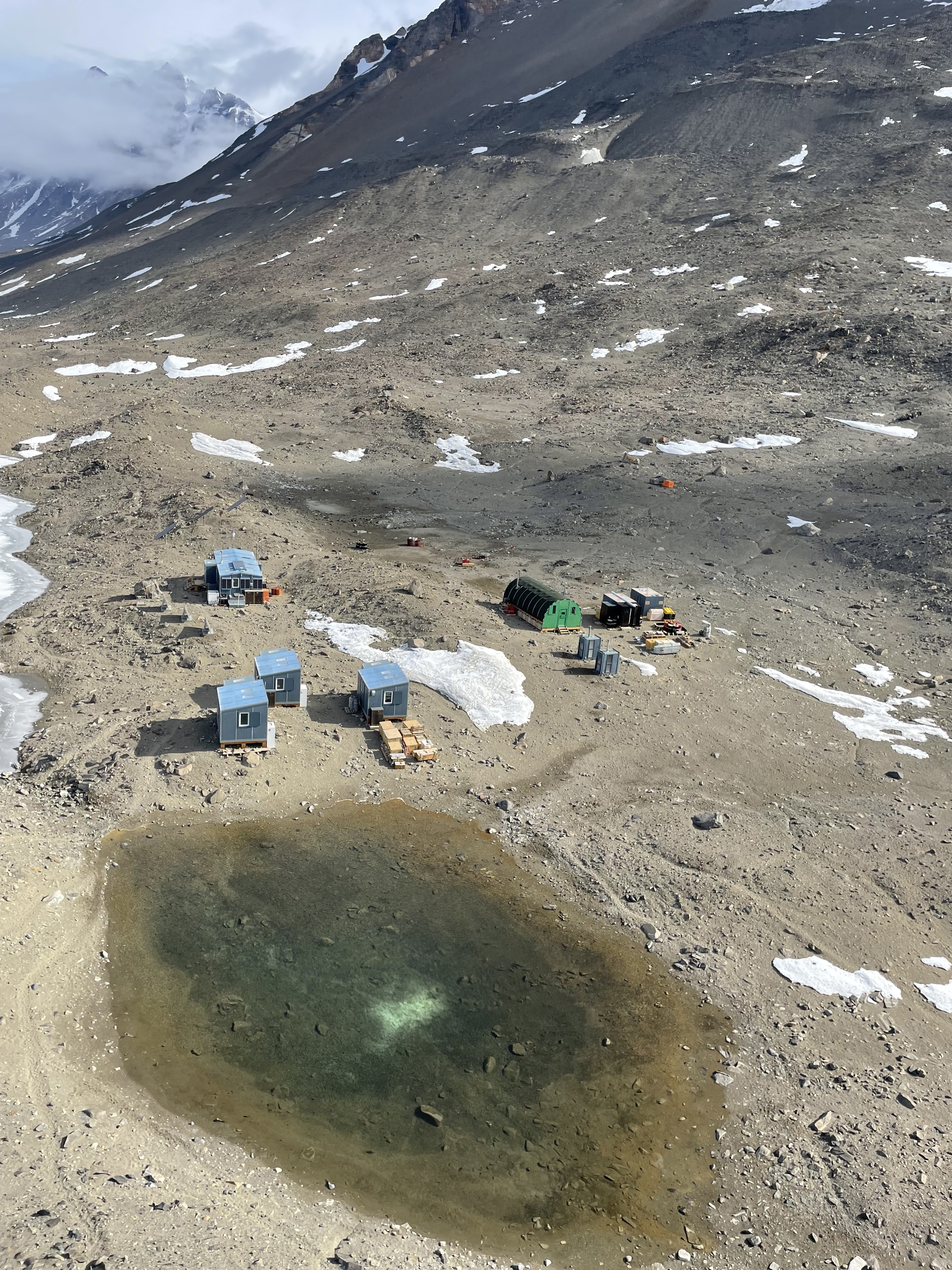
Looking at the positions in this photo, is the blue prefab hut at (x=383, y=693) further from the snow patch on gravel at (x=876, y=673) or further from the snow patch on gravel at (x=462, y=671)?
the snow patch on gravel at (x=876, y=673)

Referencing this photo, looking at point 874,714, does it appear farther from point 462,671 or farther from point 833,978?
point 462,671

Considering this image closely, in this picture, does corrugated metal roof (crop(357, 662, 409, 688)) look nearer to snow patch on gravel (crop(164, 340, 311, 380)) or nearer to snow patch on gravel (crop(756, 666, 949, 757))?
snow patch on gravel (crop(756, 666, 949, 757))

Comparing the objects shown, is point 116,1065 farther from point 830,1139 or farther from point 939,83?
point 939,83

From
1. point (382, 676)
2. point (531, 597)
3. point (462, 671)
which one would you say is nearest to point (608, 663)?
point (531, 597)

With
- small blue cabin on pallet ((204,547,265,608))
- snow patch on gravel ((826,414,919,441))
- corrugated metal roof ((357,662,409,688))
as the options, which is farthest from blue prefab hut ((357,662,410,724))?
snow patch on gravel ((826,414,919,441))

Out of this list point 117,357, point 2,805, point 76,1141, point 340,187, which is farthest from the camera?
point 340,187

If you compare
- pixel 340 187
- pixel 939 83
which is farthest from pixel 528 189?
pixel 939 83
